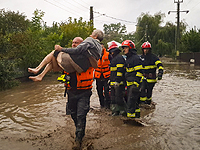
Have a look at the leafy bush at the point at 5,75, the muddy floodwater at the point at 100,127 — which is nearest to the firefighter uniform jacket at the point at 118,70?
the muddy floodwater at the point at 100,127

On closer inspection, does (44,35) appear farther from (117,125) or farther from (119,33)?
(119,33)

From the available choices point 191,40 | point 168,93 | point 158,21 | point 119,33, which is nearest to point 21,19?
point 168,93

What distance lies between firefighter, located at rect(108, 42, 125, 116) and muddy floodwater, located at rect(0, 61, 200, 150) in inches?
11.7

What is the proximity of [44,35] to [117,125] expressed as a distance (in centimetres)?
1373

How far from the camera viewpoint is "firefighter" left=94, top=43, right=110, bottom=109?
7926 mm

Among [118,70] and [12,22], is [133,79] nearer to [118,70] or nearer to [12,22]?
[118,70]

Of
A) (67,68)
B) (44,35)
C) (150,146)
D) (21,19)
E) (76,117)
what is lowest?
(150,146)

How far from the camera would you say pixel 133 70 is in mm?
6586

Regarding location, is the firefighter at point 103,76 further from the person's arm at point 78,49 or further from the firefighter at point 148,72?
the person's arm at point 78,49

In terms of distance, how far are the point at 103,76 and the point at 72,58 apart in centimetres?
354

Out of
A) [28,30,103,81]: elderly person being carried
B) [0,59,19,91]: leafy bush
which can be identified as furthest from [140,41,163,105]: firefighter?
[0,59,19,91]: leafy bush

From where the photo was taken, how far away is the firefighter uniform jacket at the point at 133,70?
6488mm

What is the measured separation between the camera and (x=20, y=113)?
24.4 ft

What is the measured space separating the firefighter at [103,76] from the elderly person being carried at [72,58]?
3228mm
